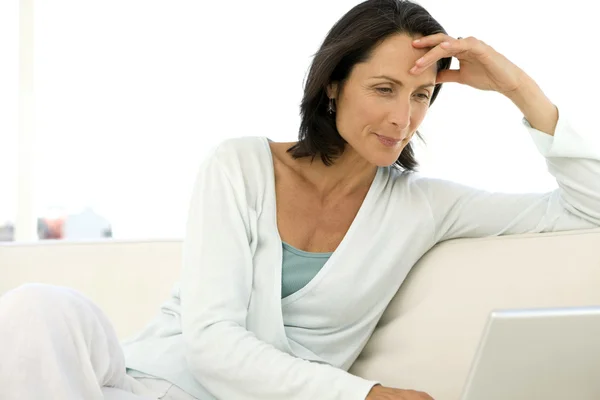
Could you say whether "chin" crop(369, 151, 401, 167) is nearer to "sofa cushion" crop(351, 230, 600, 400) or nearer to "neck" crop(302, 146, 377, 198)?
"neck" crop(302, 146, 377, 198)

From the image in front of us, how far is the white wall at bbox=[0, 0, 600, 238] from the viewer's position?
16.5ft

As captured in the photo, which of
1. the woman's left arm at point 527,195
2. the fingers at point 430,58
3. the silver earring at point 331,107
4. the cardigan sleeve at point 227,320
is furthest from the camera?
the silver earring at point 331,107

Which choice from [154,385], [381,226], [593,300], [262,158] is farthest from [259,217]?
[593,300]

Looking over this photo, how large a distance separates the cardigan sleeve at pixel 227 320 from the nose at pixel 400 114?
370 millimetres

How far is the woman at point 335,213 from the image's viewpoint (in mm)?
1781

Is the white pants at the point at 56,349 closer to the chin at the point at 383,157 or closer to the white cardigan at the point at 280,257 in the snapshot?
the white cardigan at the point at 280,257

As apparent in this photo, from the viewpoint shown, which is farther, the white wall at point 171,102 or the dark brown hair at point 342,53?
the white wall at point 171,102

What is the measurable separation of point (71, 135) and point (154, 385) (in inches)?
136

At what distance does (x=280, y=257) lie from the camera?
1.91 metres

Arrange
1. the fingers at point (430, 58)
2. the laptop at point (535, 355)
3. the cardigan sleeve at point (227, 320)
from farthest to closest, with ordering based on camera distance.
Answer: the fingers at point (430, 58), the cardigan sleeve at point (227, 320), the laptop at point (535, 355)

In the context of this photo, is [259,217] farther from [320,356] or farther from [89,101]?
[89,101]

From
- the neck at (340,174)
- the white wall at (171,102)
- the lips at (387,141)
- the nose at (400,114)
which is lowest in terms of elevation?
the white wall at (171,102)

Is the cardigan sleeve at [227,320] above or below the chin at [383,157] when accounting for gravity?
below

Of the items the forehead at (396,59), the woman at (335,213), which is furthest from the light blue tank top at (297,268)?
the forehead at (396,59)
